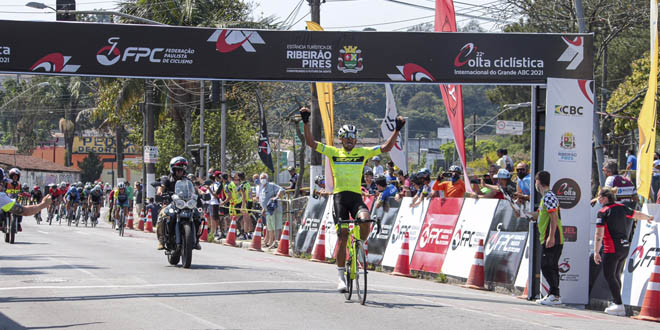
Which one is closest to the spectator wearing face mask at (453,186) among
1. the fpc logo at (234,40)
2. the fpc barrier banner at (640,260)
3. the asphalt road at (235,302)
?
the asphalt road at (235,302)

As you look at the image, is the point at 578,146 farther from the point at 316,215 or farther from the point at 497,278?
the point at 316,215

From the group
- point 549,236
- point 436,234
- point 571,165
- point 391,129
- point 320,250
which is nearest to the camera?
point 549,236

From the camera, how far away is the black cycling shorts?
11.4 meters

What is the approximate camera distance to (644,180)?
1539 cm

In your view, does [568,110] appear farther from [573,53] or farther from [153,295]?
[153,295]

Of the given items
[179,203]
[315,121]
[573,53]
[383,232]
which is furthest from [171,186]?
[315,121]

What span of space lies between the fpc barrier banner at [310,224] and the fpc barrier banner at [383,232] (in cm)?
236

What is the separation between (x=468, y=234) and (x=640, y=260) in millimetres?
3961

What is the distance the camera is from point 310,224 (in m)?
21.0

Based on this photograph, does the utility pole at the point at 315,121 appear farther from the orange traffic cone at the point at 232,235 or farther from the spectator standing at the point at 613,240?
the spectator standing at the point at 613,240

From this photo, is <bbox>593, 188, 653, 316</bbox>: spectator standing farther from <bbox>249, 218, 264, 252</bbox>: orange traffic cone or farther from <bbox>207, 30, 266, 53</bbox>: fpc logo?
<bbox>249, 218, 264, 252</bbox>: orange traffic cone

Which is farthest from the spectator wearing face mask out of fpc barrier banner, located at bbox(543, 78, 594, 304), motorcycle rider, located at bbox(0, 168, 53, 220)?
motorcycle rider, located at bbox(0, 168, 53, 220)

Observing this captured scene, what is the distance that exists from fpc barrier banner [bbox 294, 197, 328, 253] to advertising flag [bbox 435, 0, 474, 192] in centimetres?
389

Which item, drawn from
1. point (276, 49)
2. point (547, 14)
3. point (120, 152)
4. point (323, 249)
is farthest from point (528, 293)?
point (120, 152)
